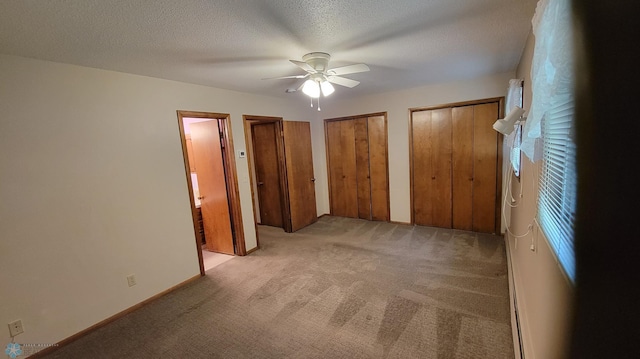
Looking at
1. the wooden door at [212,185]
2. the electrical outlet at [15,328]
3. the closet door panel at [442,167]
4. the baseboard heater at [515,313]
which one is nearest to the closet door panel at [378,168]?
the closet door panel at [442,167]

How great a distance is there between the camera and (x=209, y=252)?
12.8ft

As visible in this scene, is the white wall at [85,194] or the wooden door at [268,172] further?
the wooden door at [268,172]

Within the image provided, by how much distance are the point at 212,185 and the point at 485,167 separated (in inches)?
158

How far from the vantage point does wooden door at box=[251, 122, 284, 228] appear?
14.8ft

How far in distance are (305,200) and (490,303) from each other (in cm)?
317

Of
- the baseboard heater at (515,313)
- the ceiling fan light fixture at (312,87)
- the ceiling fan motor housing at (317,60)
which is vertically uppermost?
the ceiling fan motor housing at (317,60)

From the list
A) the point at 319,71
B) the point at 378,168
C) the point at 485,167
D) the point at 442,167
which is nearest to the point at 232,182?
the point at 319,71

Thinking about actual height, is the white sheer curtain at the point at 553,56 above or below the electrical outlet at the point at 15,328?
above

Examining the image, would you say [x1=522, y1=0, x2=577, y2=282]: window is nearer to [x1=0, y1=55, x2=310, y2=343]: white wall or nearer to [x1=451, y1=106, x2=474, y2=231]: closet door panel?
[x1=451, y1=106, x2=474, y2=231]: closet door panel

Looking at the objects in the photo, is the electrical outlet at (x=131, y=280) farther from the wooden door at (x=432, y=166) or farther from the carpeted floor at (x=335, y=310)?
the wooden door at (x=432, y=166)

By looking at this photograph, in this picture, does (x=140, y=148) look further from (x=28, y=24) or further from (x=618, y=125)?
(x=618, y=125)

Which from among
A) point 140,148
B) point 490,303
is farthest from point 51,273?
point 490,303

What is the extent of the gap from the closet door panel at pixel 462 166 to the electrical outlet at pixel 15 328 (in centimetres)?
493

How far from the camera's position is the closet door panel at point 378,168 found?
4500 millimetres
